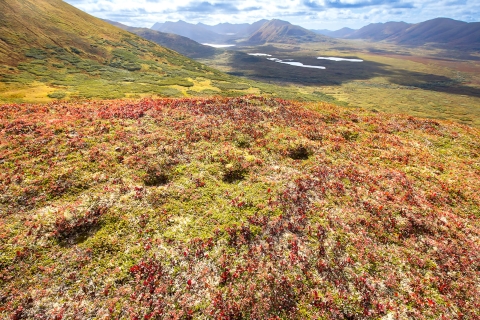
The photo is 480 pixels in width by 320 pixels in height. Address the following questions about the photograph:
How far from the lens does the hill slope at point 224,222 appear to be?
1233cm

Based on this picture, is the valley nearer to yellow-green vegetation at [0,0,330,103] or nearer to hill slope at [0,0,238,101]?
yellow-green vegetation at [0,0,330,103]

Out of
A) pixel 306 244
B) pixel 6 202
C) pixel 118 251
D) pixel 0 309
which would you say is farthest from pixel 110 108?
pixel 306 244

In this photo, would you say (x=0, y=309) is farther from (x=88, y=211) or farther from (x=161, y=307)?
(x=161, y=307)

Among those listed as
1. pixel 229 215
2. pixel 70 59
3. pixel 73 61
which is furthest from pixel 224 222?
pixel 70 59

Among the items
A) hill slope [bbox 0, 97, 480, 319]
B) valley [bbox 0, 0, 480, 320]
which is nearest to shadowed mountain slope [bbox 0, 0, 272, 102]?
valley [bbox 0, 0, 480, 320]

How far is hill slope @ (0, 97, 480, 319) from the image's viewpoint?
1233 centimetres

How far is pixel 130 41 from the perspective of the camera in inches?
4840

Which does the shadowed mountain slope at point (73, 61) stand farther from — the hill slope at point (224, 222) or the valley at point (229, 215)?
the hill slope at point (224, 222)

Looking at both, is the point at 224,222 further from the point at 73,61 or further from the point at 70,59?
the point at 70,59

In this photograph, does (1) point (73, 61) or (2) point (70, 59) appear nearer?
(1) point (73, 61)

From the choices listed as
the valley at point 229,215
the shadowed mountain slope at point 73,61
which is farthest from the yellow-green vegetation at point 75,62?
the valley at point 229,215

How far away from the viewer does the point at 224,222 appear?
16.5 metres

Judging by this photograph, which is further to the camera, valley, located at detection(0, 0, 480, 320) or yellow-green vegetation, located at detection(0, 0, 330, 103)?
yellow-green vegetation, located at detection(0, 0, 330, 103)

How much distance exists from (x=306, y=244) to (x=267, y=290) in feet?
13.7
